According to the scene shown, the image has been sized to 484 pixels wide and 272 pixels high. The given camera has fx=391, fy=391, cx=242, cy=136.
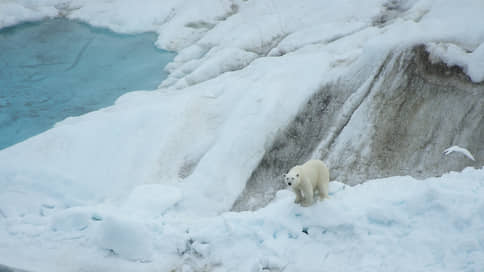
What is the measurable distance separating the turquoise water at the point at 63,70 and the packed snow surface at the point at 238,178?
1.66m

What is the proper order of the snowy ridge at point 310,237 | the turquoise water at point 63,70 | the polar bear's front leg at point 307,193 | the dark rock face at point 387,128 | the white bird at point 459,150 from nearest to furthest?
1. the snowy ridge at point 310,237
2. the polar bear's front leg at point 307,193
3. the white bird at point 459,150
4. the dark rock face at point 387,128
5. the turquoise water at point 63,70

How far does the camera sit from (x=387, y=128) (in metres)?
8.12

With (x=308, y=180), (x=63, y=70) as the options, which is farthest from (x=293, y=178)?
(x=63, y=70)

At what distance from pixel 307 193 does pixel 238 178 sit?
10.2ft

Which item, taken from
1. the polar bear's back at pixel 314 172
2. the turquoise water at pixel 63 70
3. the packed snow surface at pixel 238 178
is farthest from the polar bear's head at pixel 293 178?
the turquoise water at pixel 63 70

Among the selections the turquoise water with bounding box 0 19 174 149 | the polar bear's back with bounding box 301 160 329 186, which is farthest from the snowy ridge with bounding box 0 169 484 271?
the turquoise water with bounding box 0 19 174 149

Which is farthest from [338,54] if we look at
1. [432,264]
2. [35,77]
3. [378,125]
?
[35,77]

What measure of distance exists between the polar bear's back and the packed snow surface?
0.38 metres

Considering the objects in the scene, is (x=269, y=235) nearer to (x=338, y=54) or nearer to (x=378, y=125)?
(x=378, y=125)

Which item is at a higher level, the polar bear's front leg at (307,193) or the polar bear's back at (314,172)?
the polar bear's back at (314,172)

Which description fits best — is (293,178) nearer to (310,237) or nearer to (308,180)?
(308,180)

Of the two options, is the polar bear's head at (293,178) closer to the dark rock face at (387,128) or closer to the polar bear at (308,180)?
the polar bear at (308,180)

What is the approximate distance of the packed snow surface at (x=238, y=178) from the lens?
514 centimetres

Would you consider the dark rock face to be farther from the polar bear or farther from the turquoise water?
Answer: the turquoise water
